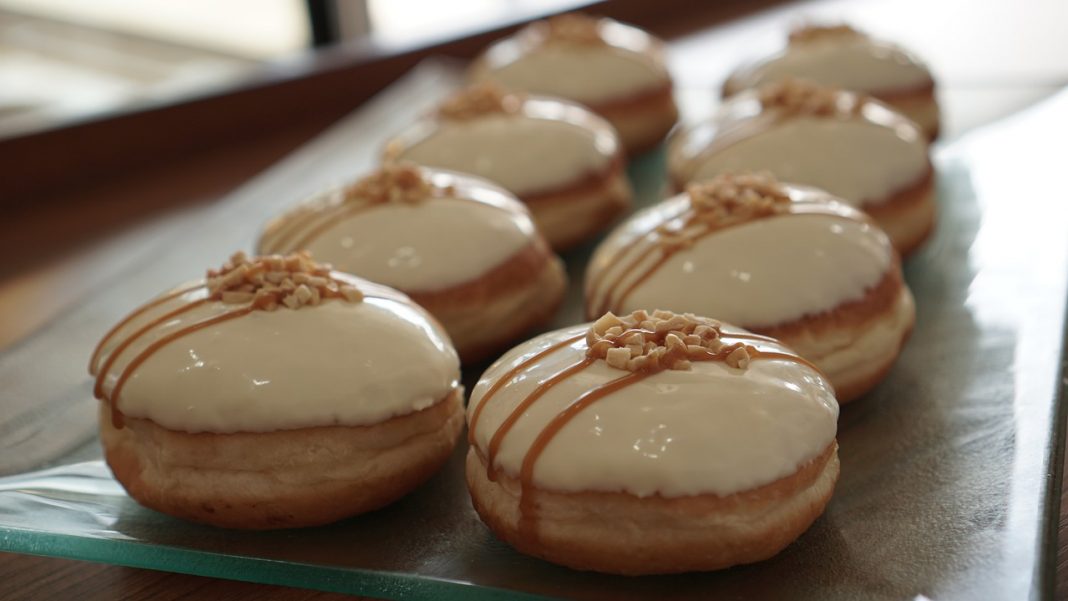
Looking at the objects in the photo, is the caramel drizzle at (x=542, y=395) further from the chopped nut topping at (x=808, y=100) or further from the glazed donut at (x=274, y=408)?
the chopped nut topping at (x=808, y=100)

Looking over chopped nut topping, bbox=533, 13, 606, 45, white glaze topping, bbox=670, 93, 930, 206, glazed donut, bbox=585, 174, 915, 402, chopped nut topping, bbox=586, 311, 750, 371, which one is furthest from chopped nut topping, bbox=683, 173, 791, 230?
chopped nut topping, bbox=533, 13, 606, 45

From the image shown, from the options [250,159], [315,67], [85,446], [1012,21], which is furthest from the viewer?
[1012,21]

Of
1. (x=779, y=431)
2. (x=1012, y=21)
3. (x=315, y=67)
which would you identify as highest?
(x=779, y=431)

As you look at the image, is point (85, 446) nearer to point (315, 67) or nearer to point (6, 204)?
point (6, 204)

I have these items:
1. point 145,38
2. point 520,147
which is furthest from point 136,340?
point 145,38

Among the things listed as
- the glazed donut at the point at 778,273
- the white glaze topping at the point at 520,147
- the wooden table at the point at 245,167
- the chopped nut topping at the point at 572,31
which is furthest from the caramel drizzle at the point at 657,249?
the chopped nut topping at the point at 572,31

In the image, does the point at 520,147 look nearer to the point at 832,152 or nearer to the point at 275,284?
the point at 832,152

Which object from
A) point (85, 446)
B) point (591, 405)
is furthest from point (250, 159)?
point (591, 405)
